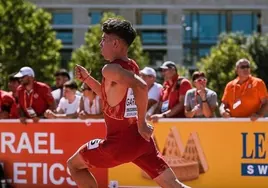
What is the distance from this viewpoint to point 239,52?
39.2m

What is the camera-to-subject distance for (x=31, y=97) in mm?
9328

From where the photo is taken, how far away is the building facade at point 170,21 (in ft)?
194

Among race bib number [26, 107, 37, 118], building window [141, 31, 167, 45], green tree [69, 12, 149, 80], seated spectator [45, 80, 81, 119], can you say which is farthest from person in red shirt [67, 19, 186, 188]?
building window [141, 31, 167, 45]

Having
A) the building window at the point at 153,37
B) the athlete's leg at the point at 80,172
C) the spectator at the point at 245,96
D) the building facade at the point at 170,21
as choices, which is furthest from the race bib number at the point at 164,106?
the building window at the point at 153,37

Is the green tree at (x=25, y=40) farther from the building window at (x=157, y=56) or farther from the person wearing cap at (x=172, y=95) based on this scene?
the building window at (x=157, y=56)

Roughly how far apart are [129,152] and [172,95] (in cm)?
386

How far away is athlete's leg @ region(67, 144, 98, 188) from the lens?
5.52 meters

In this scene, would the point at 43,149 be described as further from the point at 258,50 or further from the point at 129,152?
the point at 258,50

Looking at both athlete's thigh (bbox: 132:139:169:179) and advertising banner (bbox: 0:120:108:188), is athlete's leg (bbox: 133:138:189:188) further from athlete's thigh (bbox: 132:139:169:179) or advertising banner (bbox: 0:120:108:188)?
advertising banner (bbox: 0:120:108:188)

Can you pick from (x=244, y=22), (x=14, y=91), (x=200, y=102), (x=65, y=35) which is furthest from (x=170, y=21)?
(x=200, y=102)

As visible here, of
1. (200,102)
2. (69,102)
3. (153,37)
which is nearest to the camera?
(200,102)

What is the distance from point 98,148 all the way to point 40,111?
4.20 m

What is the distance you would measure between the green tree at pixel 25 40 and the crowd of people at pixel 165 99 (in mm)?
22232

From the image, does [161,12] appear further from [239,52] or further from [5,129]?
[5,129]
